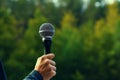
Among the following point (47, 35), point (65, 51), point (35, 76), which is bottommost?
point (65, 51)

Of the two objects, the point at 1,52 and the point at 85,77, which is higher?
the point at 1,52

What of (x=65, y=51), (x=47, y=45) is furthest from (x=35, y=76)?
(x=65, y=51)

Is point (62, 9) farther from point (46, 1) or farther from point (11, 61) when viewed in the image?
point (11, 61)

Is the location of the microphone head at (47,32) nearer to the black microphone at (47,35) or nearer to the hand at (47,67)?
the black microphone at (47,35)

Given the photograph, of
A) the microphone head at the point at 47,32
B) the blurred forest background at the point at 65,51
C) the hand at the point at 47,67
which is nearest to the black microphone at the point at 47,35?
the microphone head at the point at 47,32

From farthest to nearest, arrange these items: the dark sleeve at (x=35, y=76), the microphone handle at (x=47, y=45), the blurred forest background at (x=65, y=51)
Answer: the blurred forest background at (x=65, y=51) → the microphone handle at (x=47, y=45) → the dark sleeve at (x=35, y=76)

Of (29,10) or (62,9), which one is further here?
(62,9)

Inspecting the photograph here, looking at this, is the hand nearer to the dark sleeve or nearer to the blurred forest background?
the dark sleeve

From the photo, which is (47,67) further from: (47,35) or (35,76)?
(47,35)

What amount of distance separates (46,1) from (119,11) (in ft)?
32.5

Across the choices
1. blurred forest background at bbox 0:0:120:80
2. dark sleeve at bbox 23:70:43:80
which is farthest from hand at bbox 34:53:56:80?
blurred forest background at bbox 0:0:120:80

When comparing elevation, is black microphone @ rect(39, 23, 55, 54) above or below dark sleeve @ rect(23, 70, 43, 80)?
above

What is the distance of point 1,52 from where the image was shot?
108ft

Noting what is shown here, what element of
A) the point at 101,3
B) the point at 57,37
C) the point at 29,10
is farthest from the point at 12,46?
the point at 101,3
